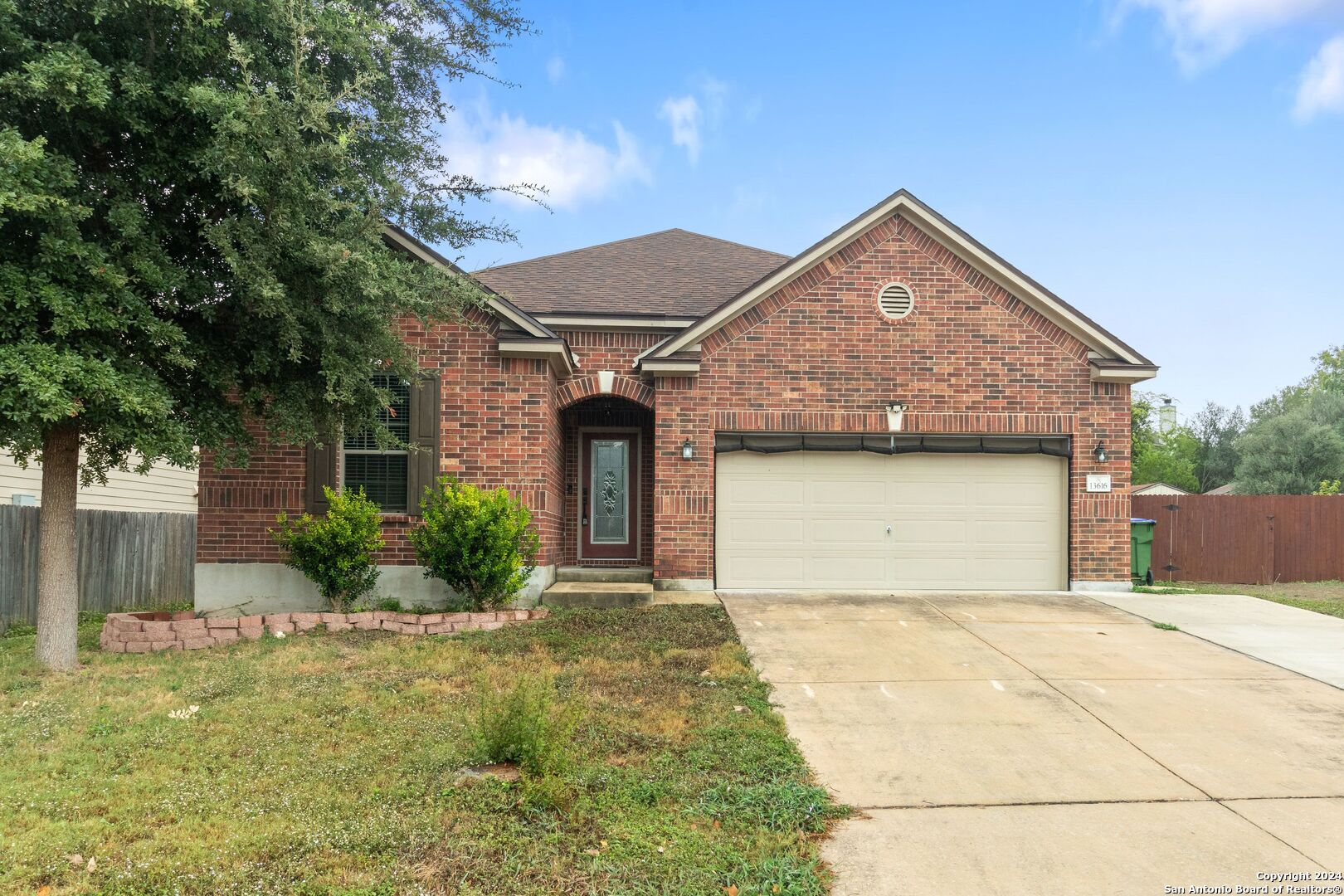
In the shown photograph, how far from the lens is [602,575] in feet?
41.4

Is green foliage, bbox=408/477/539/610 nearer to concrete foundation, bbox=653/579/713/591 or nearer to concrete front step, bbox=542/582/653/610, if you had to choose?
concrete front step, bbox=542/582/653/610

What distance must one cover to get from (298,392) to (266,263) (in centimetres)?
142

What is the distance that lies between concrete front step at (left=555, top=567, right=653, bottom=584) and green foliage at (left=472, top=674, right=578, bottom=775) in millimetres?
7241

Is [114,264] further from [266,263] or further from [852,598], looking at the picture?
[852,598]

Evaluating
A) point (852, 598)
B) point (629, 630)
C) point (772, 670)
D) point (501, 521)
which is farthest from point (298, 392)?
point (852, 598)

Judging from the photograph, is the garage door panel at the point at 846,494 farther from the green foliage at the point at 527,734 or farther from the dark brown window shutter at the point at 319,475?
the green foliage at the point at 527,734

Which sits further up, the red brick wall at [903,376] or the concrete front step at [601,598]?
the red brick wall at [903,376]

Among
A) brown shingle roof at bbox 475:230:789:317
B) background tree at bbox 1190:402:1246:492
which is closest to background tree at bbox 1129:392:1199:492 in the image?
background tree at bbox 1190:402:1246:492

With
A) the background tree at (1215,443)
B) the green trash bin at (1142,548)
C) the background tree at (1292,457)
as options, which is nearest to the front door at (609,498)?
the green trash bin at (1142,548)

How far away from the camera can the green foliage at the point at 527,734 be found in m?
A: 4.79

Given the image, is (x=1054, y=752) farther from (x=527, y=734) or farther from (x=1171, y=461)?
(x=1171, y=461)

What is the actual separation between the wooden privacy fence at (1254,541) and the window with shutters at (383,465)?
14406 mm

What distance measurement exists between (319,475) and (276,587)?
1.52m

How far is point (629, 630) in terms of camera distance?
9.26 meters
